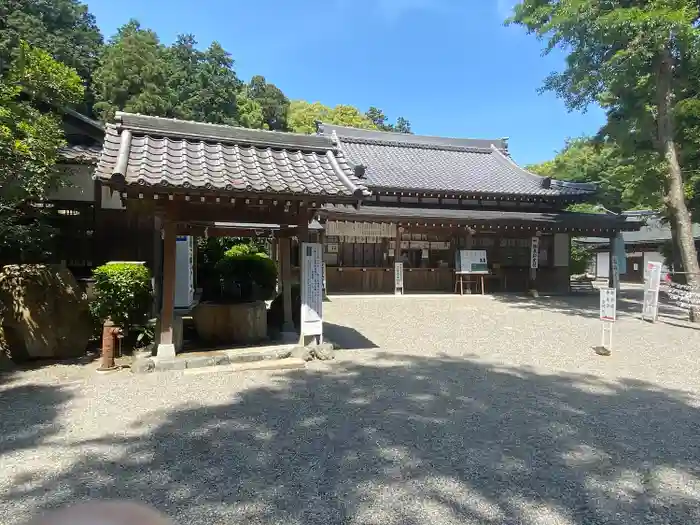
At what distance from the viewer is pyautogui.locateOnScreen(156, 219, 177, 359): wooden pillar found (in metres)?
6.34

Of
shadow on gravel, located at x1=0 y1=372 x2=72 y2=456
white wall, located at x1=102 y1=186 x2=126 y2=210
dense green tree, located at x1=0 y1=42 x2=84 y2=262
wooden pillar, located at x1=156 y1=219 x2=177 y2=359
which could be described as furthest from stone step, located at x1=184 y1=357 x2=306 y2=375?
white wall, located at x1=102 y1=186 x2=126 y2=210

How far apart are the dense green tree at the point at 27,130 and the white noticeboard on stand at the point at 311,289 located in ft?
13.2

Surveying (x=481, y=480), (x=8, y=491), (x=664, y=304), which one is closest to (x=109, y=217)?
(x=8, y=491)

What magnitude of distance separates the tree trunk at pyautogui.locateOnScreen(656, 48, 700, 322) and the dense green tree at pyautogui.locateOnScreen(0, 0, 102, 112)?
28.0m

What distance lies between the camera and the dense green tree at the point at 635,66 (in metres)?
10.2

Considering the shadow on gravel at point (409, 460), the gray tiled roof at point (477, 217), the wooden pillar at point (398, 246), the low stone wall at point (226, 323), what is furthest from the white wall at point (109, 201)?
the wooden pillar at point (398, 246)

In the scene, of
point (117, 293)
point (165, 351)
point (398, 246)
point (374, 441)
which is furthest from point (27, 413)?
point (398, 246)

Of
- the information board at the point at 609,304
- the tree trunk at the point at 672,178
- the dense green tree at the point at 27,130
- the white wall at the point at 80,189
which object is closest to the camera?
the dense green tree at the point at 27,130

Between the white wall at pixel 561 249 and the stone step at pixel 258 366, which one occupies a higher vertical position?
the white wall at pixel 561 249

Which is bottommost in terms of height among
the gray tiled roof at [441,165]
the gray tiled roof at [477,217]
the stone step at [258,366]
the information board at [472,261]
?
the stone step at [258,366]

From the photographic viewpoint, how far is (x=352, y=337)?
8.94m

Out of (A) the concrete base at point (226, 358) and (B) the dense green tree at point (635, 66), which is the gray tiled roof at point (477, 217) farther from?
(A) the concrete base at point (226, 358)

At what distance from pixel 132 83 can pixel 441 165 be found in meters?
19.6

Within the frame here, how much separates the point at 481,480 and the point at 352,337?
5.75m
